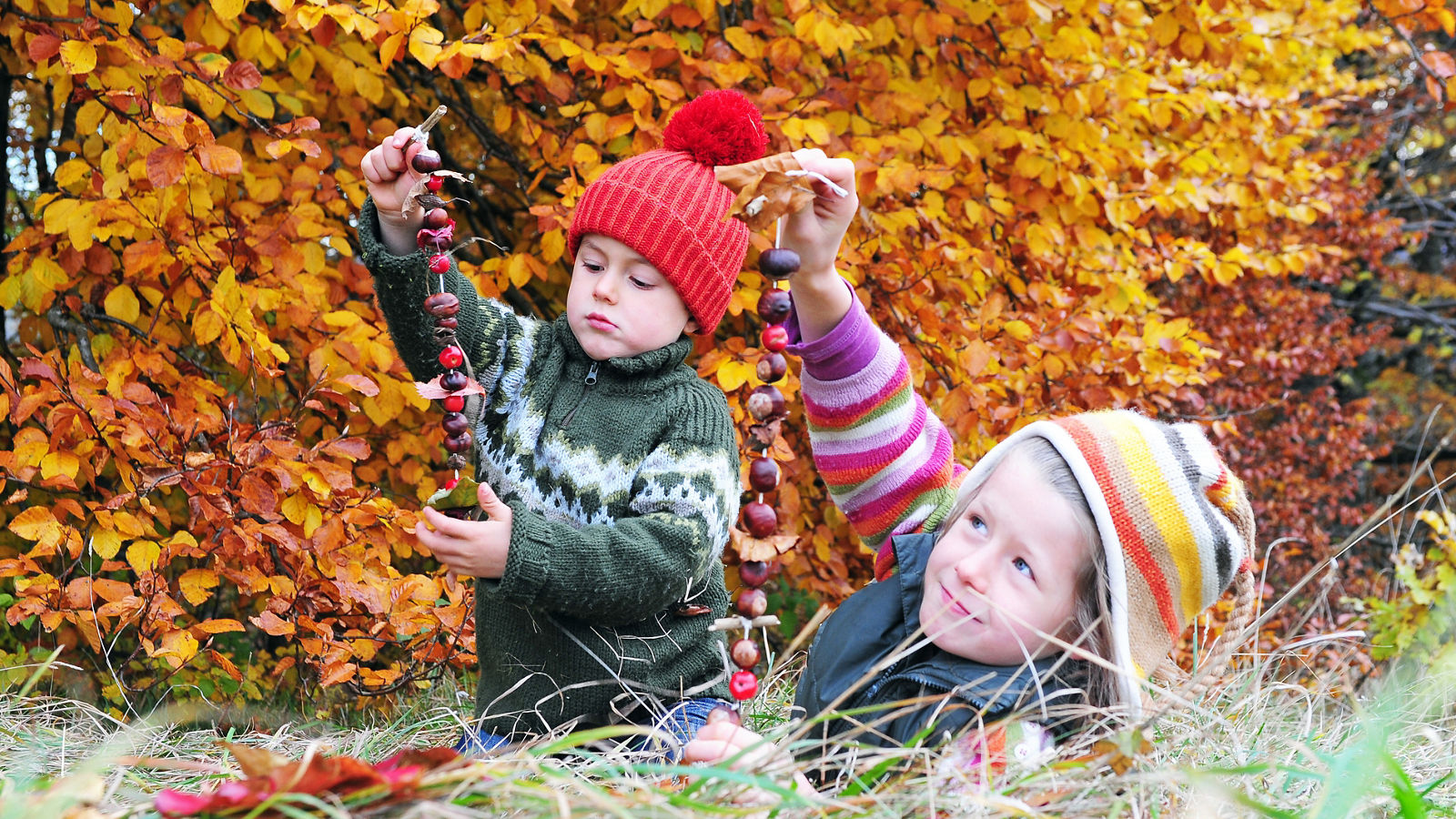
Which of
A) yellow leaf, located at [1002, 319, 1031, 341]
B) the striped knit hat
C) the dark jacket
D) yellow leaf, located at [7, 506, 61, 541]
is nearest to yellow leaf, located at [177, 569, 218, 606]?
yellow leaf, located at [7, 506, 61, 541]

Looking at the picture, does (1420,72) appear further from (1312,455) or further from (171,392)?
(171,392)

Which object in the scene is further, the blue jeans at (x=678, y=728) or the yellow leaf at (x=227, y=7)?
the yellow leaf at (x=227, y=7)

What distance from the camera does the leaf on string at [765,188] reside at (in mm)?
1448

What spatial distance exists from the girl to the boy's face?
0.92 feet

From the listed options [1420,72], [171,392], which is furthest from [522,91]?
[1420,72]

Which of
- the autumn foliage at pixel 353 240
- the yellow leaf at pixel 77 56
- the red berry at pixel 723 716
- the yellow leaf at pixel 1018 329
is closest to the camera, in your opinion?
the red berry at pixel 723 716

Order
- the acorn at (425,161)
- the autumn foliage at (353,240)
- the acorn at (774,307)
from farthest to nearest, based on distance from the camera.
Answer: the autumn foliage at (353,240) → the acorn at (425,161) → the acorn at (774,307)

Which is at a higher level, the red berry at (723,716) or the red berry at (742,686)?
the red berry at (742,686)

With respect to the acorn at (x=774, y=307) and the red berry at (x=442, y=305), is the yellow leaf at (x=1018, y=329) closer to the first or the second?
the acorn at (x=774, y=307)

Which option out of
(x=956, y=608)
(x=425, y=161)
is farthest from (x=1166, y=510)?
(x=425, y=161)

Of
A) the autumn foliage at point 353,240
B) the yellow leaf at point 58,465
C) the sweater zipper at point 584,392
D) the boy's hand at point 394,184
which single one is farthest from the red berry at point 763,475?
the yellow leaf at point 58,465

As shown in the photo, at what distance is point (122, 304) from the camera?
2467 millimetres

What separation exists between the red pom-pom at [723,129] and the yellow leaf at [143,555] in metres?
1.28

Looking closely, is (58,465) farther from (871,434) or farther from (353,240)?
(871,434)
